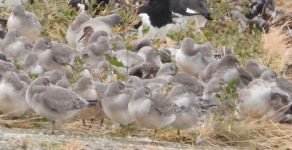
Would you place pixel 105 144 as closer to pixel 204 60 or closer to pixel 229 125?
pixel 229 125

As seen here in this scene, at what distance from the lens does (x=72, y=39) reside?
10328mm

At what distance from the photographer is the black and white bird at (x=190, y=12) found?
13.5 m

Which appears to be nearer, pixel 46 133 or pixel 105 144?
pixel 105 144

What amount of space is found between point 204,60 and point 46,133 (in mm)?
3268

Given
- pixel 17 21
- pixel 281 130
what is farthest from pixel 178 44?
pixel 281 130

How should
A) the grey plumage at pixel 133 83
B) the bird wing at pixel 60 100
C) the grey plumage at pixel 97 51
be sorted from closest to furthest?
1. the bird wing at pixel 60 100
2. the grey plumage at pixel 133 83
3. the grey plumage at pixel 97 51

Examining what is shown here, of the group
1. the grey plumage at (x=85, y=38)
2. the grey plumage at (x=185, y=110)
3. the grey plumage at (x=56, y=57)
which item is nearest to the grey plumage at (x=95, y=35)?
the grey plumage at (x=85, y=38)

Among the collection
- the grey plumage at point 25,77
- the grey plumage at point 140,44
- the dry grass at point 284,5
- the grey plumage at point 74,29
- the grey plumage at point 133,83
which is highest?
the dry grass at point 284,5

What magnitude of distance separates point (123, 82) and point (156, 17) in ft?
15.8

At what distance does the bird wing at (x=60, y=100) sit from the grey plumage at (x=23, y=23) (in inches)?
153

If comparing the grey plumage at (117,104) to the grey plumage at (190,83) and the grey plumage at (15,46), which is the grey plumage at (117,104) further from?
the grey plumage at (15,46)

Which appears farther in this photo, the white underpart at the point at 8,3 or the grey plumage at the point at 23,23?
the white underpart at the point at 8,3

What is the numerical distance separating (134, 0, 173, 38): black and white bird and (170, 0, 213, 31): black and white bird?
79 centimetres

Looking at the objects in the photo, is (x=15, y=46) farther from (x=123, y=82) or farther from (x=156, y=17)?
(x=156, y=17)
